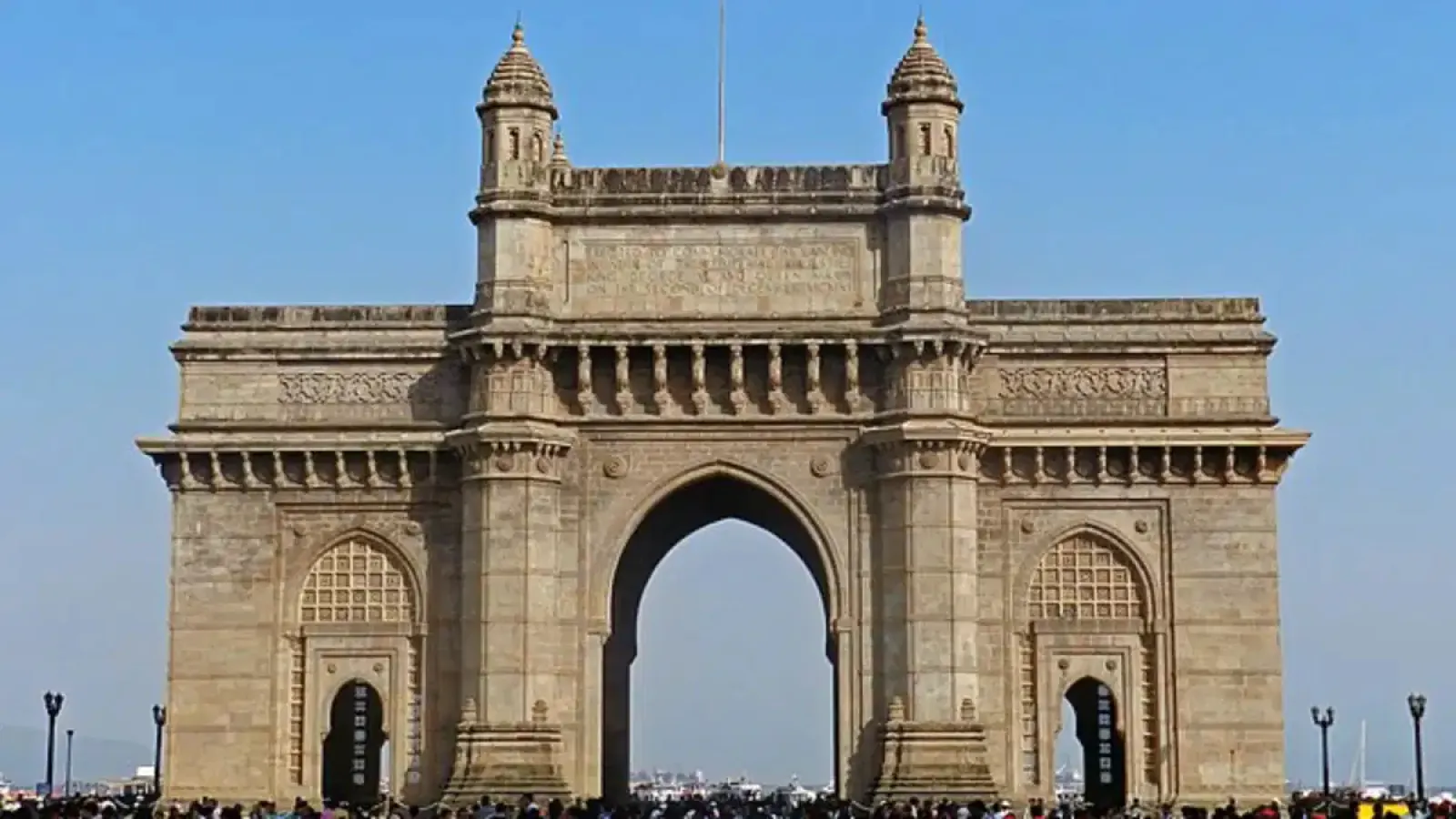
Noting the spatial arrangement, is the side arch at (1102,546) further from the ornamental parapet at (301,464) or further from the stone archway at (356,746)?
the stone archway at (356,746)

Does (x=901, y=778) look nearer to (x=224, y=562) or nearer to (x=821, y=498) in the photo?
(x=821, y=498)

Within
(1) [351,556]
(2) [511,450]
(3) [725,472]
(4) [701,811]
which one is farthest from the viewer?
(1) [351,556]

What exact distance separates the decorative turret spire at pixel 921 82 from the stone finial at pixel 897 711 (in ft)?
38.8

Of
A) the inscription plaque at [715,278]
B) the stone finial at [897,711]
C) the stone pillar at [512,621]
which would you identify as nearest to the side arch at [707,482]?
the stone pillar at [512,621]

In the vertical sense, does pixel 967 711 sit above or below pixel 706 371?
below

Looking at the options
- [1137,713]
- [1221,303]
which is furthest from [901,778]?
[1221,303]

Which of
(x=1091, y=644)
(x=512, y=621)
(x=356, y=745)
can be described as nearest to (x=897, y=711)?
(x=1091, y=644)

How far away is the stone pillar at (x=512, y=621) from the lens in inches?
1848

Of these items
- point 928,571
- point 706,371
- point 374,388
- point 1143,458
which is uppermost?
point 706,371

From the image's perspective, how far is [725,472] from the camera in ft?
159

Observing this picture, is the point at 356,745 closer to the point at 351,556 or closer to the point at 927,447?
the point at 351,556

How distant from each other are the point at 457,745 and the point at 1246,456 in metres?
16.5

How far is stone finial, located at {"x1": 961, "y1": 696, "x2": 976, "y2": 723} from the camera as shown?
4694 centimetres

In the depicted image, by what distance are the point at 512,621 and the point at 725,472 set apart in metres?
5.11
